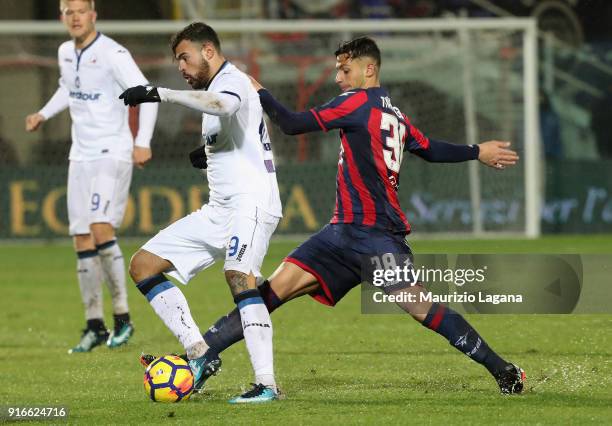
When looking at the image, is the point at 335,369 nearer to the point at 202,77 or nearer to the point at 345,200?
the point at 345,200

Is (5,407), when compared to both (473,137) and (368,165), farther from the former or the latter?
(473,137)

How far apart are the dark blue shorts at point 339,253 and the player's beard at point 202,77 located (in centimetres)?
102

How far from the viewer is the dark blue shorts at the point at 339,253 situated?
6.90 metres

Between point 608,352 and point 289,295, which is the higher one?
point 289,295

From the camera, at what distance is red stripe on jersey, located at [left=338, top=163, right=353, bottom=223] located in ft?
22.9

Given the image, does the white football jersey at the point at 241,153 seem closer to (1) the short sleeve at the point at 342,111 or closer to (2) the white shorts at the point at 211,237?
(2) the white shorts at the point at 211,237

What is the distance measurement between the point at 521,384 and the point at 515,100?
42.5 ft

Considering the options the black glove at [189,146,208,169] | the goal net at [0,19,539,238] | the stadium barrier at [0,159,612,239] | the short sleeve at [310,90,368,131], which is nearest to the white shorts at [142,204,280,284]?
the black glove at [189,146,208,169]

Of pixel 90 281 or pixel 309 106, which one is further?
pixel 309 106

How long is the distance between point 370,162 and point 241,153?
682 mm

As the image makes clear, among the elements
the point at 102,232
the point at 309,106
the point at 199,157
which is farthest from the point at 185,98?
the point at 309,106

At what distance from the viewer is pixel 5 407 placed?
665 cm

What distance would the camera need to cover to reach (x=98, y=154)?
943 cm

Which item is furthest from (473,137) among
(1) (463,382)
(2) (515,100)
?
(1) (463,382)
